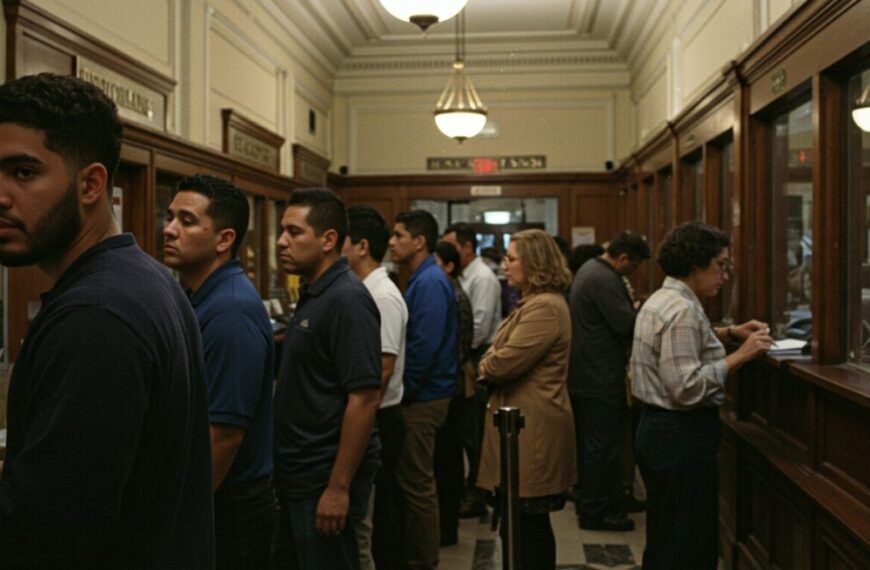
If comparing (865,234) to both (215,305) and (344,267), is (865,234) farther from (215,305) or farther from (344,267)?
(215,305)

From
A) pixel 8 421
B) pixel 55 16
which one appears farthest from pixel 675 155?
pixel 8 421

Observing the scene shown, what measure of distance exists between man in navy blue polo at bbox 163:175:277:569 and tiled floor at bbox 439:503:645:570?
251 cm

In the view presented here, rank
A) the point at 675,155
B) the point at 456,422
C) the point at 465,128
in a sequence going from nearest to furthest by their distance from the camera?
the point at 456,422 < the point at 675,155 < the point at 465,128

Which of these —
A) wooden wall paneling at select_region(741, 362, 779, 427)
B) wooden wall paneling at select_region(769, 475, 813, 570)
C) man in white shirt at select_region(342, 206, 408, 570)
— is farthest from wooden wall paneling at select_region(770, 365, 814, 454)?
man in white shirt at select_region(342, 206, 408, 570)

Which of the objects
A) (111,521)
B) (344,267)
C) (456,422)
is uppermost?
(344,267)

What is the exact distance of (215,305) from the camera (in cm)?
242

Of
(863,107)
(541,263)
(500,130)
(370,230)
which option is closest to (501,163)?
(500,130)

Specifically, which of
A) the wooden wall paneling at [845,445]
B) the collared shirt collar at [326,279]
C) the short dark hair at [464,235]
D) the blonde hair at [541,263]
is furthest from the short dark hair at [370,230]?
the short dark hair at [464,235]

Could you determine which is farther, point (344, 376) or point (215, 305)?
point (344, 376)

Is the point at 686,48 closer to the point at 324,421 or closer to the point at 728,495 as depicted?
the point at 728,495

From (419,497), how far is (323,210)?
166 cm

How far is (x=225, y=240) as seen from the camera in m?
2.70

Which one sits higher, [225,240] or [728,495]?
[225,240]

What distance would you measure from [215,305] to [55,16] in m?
2.71
